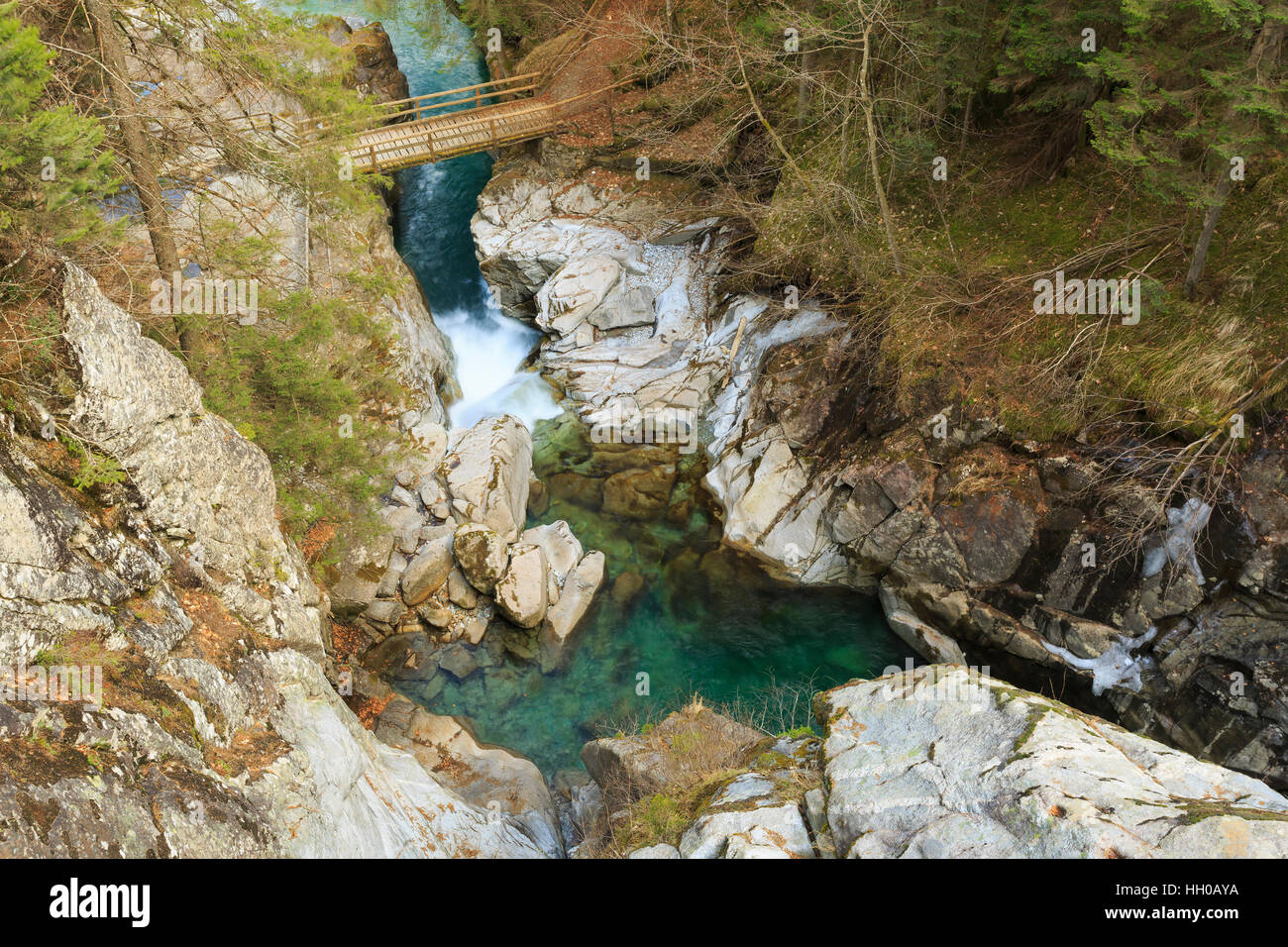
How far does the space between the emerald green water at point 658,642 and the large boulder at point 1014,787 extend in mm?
4873

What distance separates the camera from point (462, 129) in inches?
781

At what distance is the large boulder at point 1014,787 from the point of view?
565 cm

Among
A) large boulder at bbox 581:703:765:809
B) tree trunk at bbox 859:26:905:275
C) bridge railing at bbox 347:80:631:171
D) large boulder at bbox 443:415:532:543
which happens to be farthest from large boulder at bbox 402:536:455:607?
tree trunk at bbox 859:26:905:275

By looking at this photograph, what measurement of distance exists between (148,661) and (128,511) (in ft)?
6.11

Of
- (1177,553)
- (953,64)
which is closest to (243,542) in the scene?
(1177,553)

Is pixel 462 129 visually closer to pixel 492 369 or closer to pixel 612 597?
pixel 492 369

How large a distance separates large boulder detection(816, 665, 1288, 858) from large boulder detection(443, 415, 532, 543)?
29.5 feet

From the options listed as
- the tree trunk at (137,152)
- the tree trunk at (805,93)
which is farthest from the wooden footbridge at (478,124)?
the tree trunk at (137,152)

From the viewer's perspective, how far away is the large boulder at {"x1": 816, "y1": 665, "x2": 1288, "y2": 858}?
5.65m

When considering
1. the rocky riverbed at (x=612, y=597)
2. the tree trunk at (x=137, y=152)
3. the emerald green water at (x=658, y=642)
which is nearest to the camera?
the rocky riverbed at (x=612, y=597)

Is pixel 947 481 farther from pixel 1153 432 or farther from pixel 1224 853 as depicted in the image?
pixel 1224 853

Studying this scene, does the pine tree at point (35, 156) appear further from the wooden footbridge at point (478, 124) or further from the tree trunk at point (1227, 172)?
the tree trunk at point (1227, 172)

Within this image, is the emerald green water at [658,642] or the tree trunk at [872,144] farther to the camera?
the emerald green water at [658,642]

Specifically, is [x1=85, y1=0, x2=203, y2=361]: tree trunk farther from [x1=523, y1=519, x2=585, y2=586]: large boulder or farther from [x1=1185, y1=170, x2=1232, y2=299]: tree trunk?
[x1=1185, y1=170, x2=1232, y2=299]: tree trunk
